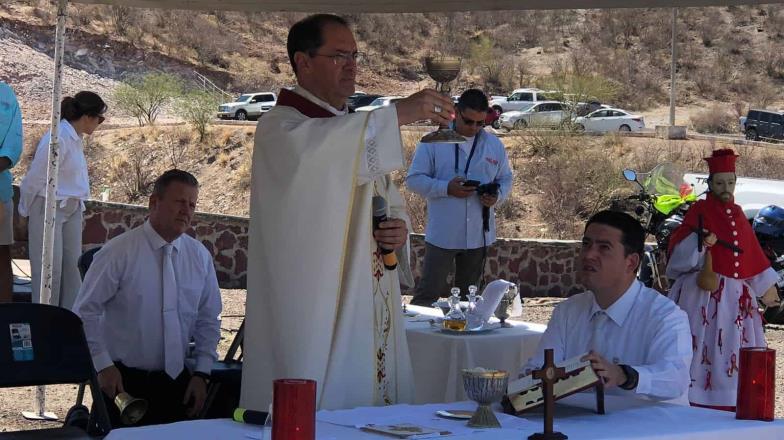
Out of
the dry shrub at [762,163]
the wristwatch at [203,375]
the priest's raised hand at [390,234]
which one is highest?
the dry shrub at [762,163]

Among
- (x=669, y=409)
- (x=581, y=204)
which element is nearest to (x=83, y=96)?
(x=669, y=409)

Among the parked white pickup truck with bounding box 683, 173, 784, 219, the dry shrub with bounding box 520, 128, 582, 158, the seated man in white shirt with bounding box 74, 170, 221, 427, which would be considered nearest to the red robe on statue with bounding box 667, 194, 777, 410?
the seated man in white shirt with bounding box 74, 170, 221, 427

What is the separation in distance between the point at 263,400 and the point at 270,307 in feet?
1.05

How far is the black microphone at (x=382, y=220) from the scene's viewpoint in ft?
13.6

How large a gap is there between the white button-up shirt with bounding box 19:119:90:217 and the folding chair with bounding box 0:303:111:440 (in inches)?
137

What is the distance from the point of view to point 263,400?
13.5ft

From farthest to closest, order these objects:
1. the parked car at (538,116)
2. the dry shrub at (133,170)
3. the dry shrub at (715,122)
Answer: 1. the dry shrub at (715,122)
2. the parked car at (538,116)
3. the dry shrub at (133,170)

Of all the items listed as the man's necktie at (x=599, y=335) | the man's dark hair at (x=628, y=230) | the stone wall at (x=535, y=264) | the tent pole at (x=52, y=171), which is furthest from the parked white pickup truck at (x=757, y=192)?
the man's necktie at (x=599, y=335)

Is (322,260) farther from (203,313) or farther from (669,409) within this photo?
(203,313)

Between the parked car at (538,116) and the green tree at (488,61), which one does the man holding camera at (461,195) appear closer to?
the parked car at (538,116)

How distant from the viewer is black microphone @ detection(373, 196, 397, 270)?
4156 millimetres

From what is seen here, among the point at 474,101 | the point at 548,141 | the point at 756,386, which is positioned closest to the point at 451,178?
the point at 474,101

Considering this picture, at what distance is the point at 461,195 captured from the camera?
8.16 metres

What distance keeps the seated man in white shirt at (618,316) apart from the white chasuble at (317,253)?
24.7 inches
